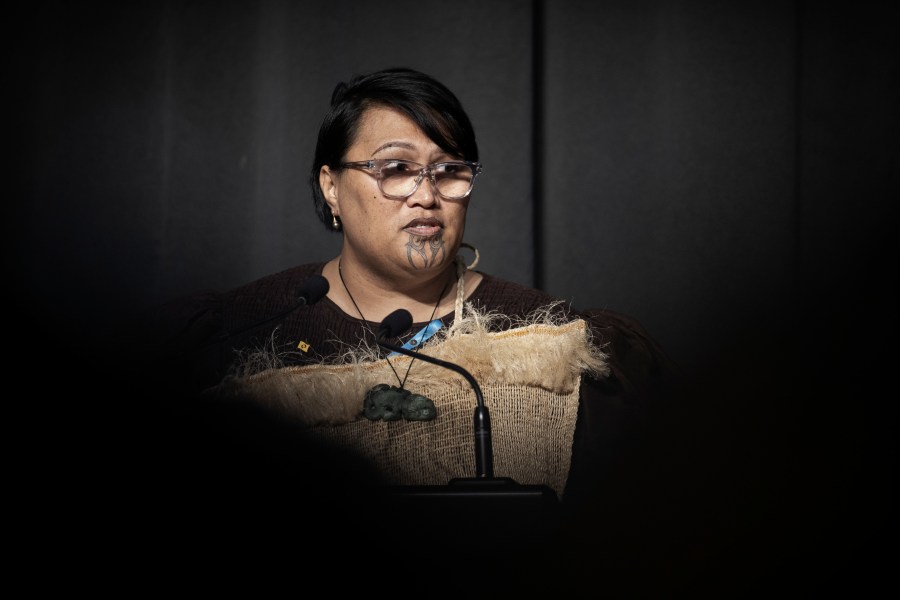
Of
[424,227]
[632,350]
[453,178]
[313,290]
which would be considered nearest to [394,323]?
[313,290]

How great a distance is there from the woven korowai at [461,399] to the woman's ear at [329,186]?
1.80 ft

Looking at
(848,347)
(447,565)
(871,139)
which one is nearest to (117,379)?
(447,565)

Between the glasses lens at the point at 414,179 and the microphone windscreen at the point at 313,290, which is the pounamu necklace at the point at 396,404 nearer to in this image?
the microphone windscreen at the point at 313,290

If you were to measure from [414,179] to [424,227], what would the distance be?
10cm

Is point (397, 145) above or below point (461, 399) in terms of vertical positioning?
above

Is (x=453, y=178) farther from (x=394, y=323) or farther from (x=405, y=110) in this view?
(x=394, y=323)

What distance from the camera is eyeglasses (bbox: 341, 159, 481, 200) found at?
1.73 metres

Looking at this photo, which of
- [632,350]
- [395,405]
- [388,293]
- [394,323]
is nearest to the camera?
[395,405]

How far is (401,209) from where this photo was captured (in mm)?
1740

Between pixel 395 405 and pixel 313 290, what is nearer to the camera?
pixel 395 405

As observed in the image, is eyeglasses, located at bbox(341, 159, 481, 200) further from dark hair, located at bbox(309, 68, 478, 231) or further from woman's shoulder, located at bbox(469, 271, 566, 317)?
woman's shoulder, located at bbox(469, 271, 566, 317)

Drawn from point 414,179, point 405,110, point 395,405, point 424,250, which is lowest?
point 395,405

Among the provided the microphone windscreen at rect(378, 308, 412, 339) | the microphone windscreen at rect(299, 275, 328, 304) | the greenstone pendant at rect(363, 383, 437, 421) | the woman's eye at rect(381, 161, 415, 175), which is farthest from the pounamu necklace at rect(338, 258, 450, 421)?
the woman's eye at rect(381, 161, 415, 175)

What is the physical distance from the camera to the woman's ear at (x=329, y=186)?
6.20 feet
